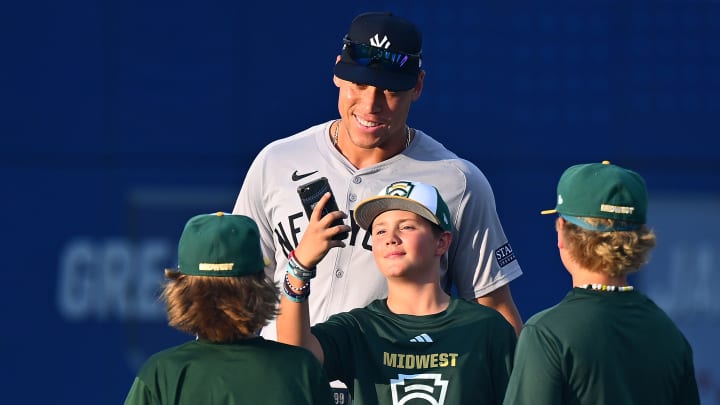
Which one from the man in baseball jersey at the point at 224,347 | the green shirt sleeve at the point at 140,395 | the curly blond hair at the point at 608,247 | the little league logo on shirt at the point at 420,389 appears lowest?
the little league logo on shirt at the point at 420,389

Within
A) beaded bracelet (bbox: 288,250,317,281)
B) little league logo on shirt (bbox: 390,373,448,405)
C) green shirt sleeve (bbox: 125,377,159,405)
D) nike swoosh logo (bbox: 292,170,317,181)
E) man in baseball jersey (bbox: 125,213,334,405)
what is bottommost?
little league logo on shirt (bbox: 390,373,448,405)

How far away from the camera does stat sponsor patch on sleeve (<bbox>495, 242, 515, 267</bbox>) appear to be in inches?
158

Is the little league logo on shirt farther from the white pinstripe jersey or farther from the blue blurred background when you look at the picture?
the blue blurred background

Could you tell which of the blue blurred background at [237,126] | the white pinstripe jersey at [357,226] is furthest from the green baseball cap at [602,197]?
the blue blurred background at [237,126]

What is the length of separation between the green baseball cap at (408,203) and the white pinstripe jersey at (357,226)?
202mm

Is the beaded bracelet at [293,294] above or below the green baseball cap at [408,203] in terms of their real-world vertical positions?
below

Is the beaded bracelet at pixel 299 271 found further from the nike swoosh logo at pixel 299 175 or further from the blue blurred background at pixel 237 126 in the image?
the blue blurred background at pixel 237 126

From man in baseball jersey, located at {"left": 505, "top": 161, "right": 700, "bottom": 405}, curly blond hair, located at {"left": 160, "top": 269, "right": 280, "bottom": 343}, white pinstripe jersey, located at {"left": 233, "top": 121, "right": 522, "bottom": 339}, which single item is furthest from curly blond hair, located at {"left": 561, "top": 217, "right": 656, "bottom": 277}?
curly blond hair, located at {"left": 160, "top": 269, "right": 280, "bottom": 343}

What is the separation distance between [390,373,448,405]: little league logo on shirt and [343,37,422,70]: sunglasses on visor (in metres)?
0.88

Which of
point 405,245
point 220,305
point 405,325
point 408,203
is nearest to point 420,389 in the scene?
point 405,325

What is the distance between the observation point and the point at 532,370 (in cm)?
320

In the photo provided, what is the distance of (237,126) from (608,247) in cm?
368

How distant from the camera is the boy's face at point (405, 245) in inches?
145

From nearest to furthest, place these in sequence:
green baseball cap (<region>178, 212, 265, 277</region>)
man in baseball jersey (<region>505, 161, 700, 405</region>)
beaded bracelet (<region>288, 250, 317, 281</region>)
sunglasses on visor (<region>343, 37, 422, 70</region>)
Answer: man in baseball jersey (<region>505, 161, 700, 405</region>), green baseball cap (<region>178, 212, 265, 277</region>), beaded bracelet (<region>288, 250, 317, 281</region>), sunglasses on visor (<region>343, 37, 422, 70</region>)
